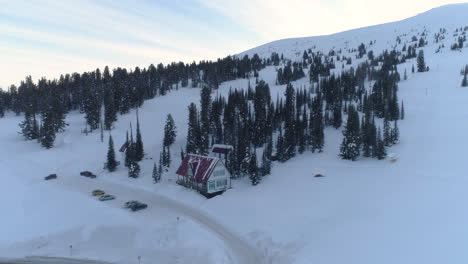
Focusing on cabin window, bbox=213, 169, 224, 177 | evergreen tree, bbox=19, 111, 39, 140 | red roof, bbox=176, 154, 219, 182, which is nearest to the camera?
red roof, bbox=176, 154, 219, 182

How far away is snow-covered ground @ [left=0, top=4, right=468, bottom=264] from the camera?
26.6 metres

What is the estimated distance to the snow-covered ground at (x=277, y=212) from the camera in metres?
26.6

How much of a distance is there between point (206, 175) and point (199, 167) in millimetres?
3042

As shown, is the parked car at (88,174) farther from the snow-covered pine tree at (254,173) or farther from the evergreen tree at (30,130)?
the evergreen tree at (30,130)

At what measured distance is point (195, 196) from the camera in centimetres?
4525

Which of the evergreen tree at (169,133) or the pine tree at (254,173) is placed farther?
the evergreen tree at (169,133)

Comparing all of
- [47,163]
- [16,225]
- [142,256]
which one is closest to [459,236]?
[142,256]

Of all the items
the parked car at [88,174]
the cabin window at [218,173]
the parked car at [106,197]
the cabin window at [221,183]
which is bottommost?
the parked car at [106,197]

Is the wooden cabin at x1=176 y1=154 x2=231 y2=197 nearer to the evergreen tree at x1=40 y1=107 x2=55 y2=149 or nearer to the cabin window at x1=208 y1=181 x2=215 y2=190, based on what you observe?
the cabin window at x1=208 y1=181 x2=215 y2=190

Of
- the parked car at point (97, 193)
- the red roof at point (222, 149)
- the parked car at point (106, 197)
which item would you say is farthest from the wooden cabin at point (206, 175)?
the parked car at point (97, 193)

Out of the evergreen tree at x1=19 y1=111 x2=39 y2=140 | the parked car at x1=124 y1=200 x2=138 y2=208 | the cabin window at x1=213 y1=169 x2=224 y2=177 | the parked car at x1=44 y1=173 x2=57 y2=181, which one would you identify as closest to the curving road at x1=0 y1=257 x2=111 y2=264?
the parked car at x1=124 y1=200 x2=138 y2=208

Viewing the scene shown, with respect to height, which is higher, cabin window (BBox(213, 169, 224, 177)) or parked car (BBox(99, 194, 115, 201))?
cabin window (BBox(213, 169, 224, 177))

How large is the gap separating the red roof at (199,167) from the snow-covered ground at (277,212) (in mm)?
2865

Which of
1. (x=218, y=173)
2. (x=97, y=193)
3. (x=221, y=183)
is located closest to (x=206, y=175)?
(x=218, y=173)
